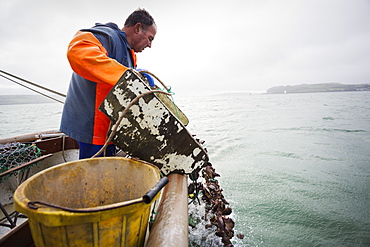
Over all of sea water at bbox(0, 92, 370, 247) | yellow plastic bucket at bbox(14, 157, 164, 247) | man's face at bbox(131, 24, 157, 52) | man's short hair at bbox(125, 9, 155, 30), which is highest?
man's short hair at bbox(125, 9, 155, 30)

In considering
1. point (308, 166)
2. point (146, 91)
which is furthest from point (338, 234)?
point (146, 91)

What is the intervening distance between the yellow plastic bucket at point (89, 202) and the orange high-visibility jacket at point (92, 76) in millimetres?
645

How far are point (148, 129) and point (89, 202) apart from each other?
0.75 m

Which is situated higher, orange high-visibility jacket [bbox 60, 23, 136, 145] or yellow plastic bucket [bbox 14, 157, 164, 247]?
orange high-visibility jacket [bbox 60, 23, 136, 145]

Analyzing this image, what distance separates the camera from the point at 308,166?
589cm

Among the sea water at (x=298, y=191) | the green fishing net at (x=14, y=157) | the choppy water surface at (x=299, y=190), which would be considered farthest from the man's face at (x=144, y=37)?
the choppy water surface at (x=299, y=190)

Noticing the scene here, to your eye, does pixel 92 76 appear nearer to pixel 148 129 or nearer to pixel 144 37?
pixel 148 129

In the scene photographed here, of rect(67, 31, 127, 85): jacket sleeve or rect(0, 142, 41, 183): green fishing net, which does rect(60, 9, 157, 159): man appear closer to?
rect(67, 31, 127, 85): jacket sleeve

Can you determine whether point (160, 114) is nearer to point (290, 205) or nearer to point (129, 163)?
point (129, 163)

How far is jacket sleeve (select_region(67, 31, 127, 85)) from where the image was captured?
1550mm

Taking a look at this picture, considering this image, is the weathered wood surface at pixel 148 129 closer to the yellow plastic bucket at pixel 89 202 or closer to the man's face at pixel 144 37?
the yellow plastic bucket at pixel 89 202

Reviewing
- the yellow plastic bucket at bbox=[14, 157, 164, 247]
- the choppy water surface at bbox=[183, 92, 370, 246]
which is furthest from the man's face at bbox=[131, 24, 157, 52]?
the choppy water surface at bbox=[183, 92, 370, 246]

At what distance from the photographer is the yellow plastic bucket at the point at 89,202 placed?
75 centimetres

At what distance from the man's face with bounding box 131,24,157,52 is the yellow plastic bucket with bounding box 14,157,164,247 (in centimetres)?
172
